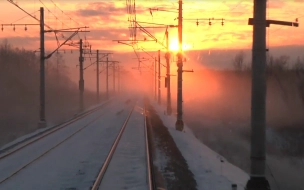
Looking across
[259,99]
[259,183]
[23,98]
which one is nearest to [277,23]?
[259,99]

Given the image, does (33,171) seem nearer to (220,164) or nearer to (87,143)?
(220,164)

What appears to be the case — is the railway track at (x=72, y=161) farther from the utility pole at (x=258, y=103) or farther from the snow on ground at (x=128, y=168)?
the utility pole at (x=258, y=103)

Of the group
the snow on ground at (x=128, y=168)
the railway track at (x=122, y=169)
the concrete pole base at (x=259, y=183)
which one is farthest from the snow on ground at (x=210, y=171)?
the concrete pole base at (x=259, y=183)

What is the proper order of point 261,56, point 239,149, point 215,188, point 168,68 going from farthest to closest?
1. point 168,68
2. point 239,149
3. point 215,188
4. point 261,56

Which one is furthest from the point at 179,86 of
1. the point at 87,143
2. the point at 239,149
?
the point at 87,143

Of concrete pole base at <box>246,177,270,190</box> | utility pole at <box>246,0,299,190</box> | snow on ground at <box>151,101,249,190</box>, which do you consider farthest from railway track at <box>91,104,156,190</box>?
utility pole at <box>246,0,299,190</box>

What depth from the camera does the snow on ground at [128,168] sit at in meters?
17.4

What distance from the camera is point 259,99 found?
1515cm

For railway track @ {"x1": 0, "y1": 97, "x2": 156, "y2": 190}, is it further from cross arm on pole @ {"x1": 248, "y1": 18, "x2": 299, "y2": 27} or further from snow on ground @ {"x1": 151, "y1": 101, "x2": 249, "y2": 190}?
cross arm on pole @ {"x1": 248, "y1": 18, "x2": 299, "y2": 27}

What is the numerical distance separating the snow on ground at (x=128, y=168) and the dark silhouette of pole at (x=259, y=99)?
3524 mm

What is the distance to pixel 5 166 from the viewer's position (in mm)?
21672

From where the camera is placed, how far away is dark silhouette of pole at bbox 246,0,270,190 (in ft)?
49.3

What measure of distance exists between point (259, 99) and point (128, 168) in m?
7.46

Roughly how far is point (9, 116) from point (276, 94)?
29080 millimetres
